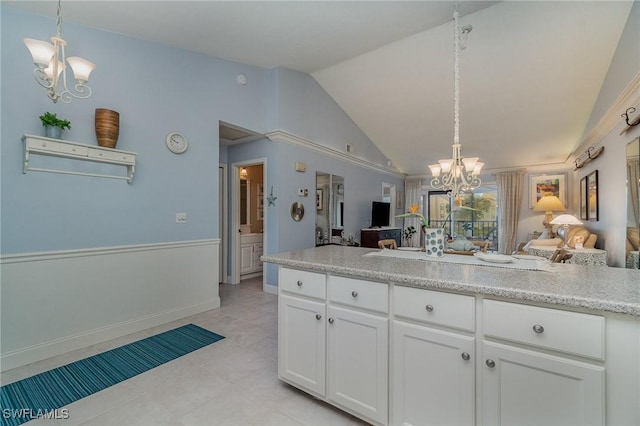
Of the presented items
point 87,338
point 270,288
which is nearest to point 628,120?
point 270,288

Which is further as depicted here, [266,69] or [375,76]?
[375,76]

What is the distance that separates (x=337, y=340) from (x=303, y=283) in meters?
0.39

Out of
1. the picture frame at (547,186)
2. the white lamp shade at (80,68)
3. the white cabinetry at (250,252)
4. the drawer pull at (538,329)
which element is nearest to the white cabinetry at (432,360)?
the drawer pull at (538,329)

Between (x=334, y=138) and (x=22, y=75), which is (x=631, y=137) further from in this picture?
(x=22, y=75)

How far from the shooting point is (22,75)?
2.21m

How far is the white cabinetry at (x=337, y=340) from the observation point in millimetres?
1478

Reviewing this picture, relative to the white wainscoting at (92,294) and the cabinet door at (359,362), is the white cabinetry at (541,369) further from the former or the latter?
the white wainscoting at (92,294)

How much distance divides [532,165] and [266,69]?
20.8 ft

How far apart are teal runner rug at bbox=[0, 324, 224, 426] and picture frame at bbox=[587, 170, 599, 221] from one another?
17.8ft

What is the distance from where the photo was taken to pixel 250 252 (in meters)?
5.21

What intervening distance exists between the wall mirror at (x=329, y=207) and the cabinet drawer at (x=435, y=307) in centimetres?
349

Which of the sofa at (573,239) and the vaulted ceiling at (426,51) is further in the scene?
the sofa at (573,239)

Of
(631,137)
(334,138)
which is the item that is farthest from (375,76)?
(631,137)

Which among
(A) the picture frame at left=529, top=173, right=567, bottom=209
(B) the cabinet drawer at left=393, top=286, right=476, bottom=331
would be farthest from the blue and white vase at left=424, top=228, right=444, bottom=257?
(A) the picture frame at left=529, top=173, right=567, bottom=209
